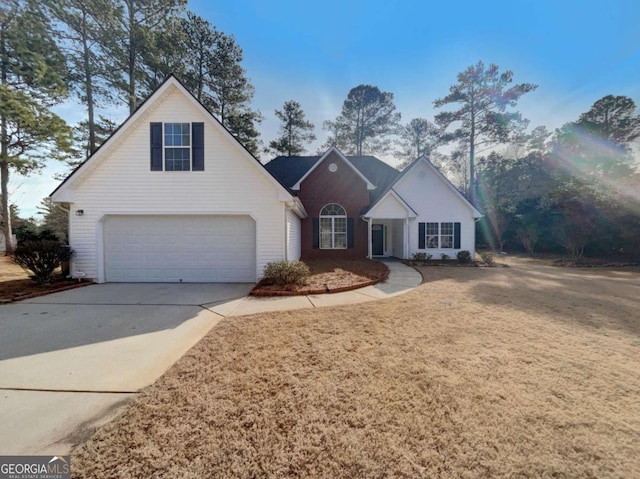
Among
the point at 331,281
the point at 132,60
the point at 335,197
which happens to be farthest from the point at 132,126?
the point at 132,60

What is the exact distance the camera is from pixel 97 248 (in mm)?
8695

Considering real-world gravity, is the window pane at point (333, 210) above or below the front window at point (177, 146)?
below

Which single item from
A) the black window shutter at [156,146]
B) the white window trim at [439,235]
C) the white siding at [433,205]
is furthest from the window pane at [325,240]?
the black window shutter at [156,146]

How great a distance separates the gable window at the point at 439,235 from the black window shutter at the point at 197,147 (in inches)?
480

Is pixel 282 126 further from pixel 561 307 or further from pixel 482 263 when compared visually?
pixel 561 307

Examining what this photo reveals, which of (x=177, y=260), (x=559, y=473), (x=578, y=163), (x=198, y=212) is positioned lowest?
(x=559, y=473)

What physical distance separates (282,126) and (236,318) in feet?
78.8

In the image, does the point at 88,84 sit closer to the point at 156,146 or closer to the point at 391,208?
the point at 156,146

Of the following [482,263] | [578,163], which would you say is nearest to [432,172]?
[482,263]

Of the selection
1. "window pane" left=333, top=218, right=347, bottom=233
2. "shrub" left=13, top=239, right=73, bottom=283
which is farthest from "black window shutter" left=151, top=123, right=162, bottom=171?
"window pane" left=333, top=218, right=347, bottom=233

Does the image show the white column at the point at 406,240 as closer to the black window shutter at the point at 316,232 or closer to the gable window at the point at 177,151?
the black window shutter at the point at 316,232

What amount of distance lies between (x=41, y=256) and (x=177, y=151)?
5.22m

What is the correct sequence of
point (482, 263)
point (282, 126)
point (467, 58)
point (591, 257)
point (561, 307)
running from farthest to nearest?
point (282, 126) < point (467, 58) < point (591, 257) < point (482, 263) < point (561, 307)

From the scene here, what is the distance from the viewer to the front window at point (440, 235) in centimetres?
1545
